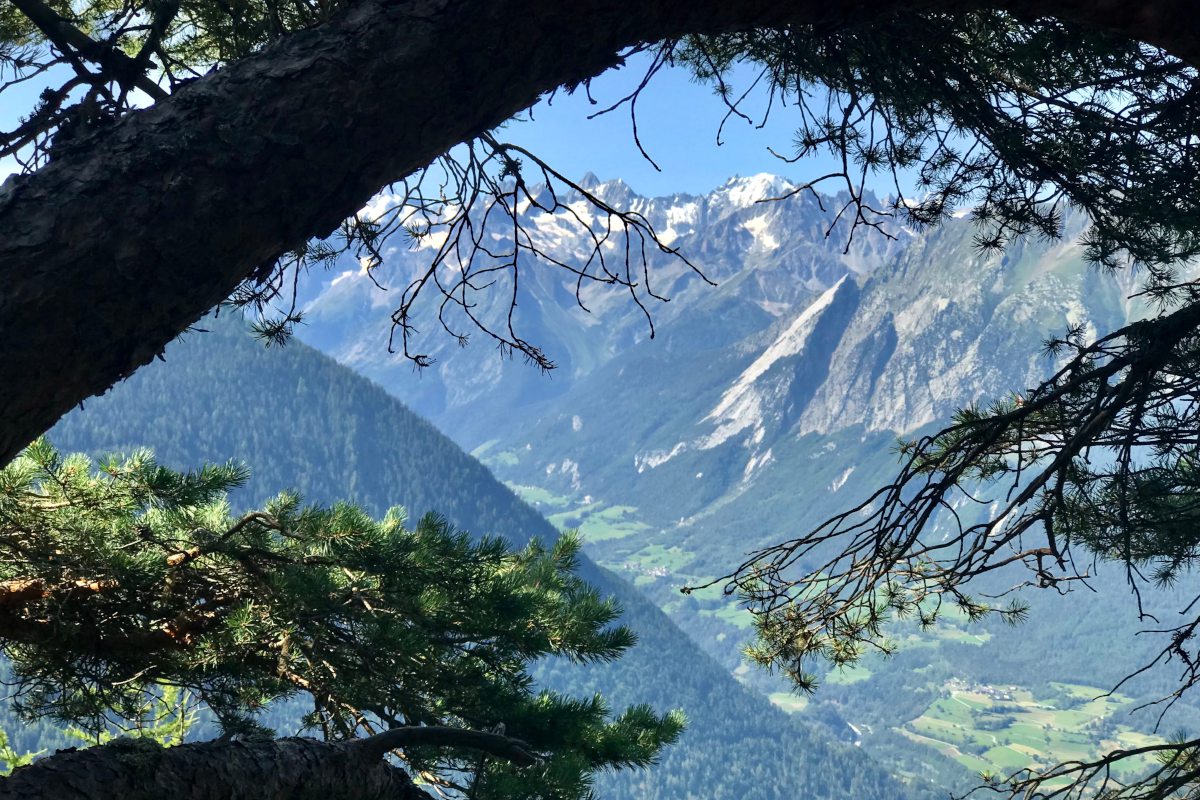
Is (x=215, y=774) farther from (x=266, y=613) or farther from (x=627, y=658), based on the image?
(x=627, y=658)

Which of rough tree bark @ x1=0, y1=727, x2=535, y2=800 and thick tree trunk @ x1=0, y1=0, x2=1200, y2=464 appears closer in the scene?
thick tree trunk @ x1=0, y1=0, x2=1200, y2=464

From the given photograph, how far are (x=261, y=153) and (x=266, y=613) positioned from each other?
3.10 metres

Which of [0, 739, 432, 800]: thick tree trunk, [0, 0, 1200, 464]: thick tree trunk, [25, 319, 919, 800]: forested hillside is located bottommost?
[0, 739, 432, 800]: thick tree trunk

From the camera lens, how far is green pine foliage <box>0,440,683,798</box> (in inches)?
170

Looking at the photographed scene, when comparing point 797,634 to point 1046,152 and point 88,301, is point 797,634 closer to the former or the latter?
point 1046,152

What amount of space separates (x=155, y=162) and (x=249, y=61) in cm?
35

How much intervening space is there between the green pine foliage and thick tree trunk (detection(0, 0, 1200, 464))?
8.79ft

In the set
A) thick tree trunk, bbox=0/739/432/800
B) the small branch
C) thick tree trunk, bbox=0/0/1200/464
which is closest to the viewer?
thick tree trunk, bbox=0/0/1200/464

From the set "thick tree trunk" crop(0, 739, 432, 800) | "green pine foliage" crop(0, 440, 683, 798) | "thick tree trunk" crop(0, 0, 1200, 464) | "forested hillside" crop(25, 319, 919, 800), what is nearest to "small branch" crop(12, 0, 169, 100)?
"thick tree trunk" crop(0, 0, 1200, 464)

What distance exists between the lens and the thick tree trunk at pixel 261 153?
1.61m

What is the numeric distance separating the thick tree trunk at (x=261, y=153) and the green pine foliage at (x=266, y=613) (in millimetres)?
2680

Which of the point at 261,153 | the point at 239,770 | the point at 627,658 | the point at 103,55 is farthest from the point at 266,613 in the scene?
the point at 627,658

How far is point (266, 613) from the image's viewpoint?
4.45 metres

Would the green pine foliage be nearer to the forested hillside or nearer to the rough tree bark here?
the rough tree bark
